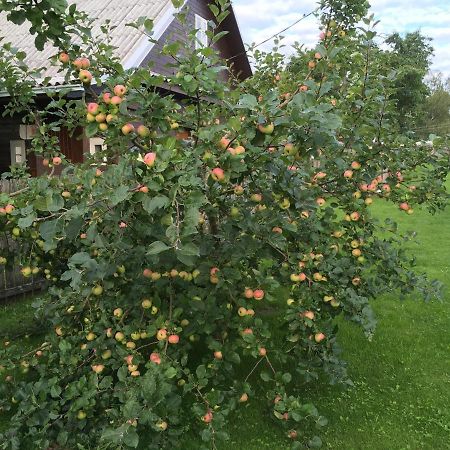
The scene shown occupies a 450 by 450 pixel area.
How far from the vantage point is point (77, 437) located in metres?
2.85

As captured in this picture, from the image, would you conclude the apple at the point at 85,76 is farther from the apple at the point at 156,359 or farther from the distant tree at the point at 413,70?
the distant tree at the point at 413,70

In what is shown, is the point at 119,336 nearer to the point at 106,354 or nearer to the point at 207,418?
the point at 106,354

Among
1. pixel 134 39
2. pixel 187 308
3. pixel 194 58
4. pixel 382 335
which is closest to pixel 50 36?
pixel 194 58

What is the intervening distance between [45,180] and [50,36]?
2.74 ft

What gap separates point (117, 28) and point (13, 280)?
643 centimetres

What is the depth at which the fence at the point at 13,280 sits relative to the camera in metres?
5.79

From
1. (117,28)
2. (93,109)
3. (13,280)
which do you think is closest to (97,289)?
(93,109)

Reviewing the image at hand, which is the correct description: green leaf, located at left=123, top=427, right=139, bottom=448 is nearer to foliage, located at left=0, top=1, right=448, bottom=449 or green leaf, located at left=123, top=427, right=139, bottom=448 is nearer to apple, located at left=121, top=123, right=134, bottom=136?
foliage, located at left=0, top=1, right=448, bottom=449

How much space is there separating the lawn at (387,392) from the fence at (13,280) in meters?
0.25

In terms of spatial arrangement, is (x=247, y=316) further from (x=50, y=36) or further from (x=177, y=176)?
(x=50, y=36)

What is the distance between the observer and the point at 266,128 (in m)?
2.17

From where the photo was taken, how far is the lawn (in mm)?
3254

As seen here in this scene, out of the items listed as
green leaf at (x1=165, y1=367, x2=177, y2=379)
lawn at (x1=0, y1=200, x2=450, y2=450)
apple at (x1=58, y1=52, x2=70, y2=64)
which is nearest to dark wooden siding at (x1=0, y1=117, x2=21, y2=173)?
lawn at (x1=0, y1=200, x2=450, y2=450)

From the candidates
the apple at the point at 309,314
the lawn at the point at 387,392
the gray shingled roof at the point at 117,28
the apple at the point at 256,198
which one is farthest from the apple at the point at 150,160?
the gray shingled roof at the point at 117,28
